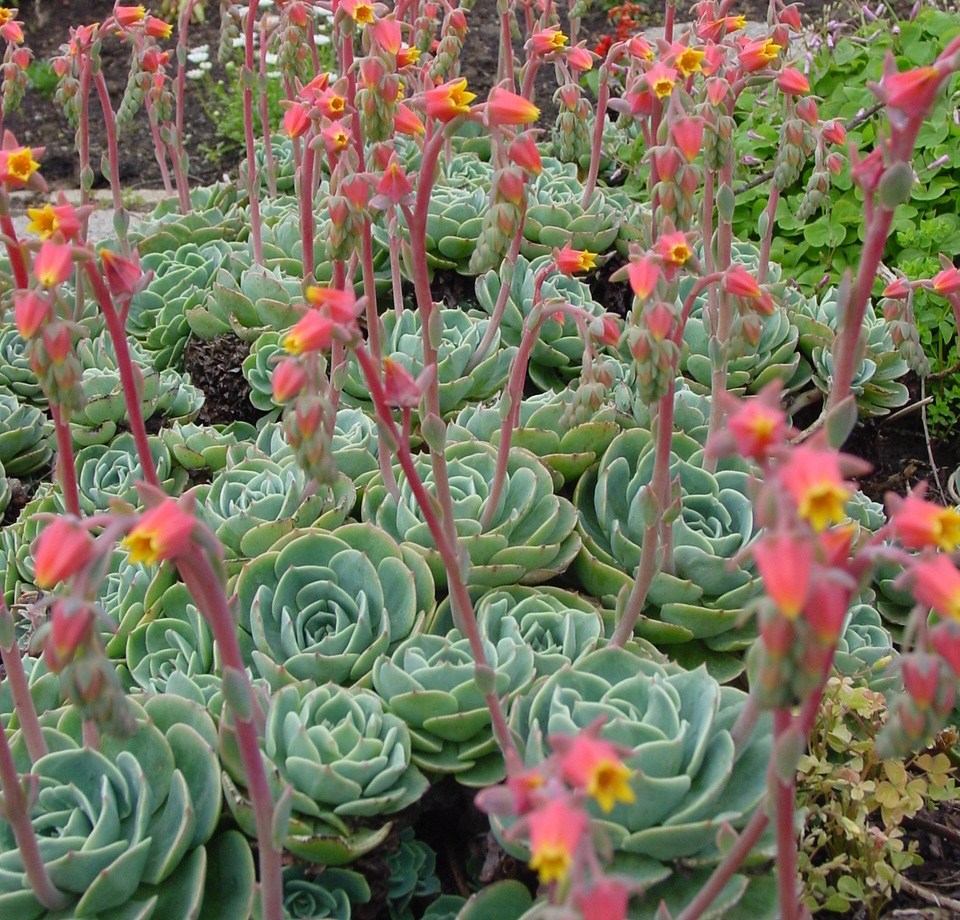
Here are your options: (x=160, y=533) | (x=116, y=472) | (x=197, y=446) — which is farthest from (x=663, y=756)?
(x=116, y=472)

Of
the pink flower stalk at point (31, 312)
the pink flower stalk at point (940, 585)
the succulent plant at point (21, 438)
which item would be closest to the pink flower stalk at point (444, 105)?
the pink flower stalk at point (31, 312)

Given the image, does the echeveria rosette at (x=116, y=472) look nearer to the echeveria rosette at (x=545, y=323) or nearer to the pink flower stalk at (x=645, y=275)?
the echeveria rosette at (x=545, y=323)

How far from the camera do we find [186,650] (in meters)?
1.82

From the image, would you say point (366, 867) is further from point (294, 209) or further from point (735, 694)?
point (294, 209)

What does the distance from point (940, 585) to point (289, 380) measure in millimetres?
730

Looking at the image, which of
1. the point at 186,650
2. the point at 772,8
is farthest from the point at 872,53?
the point at 186,650

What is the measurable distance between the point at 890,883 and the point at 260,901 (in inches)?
38.2

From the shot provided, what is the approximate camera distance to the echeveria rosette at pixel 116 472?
2320 mm

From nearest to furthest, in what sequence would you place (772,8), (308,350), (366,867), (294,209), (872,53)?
1. (308,350)
2. (366,867)
3. (772,8)
4. (294,209)
5. (872,53)

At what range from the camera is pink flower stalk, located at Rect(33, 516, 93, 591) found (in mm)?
1029

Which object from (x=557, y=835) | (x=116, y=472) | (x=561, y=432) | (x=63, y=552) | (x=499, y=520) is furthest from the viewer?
(x=116, y=472)

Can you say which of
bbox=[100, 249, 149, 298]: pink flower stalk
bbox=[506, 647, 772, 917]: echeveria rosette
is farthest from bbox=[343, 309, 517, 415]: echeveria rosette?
bbox=[506, 647, 772, 917]: echeveria rosette

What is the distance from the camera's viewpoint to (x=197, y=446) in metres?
2.43

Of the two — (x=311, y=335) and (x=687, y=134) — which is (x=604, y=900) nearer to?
(x=311, y=335)
